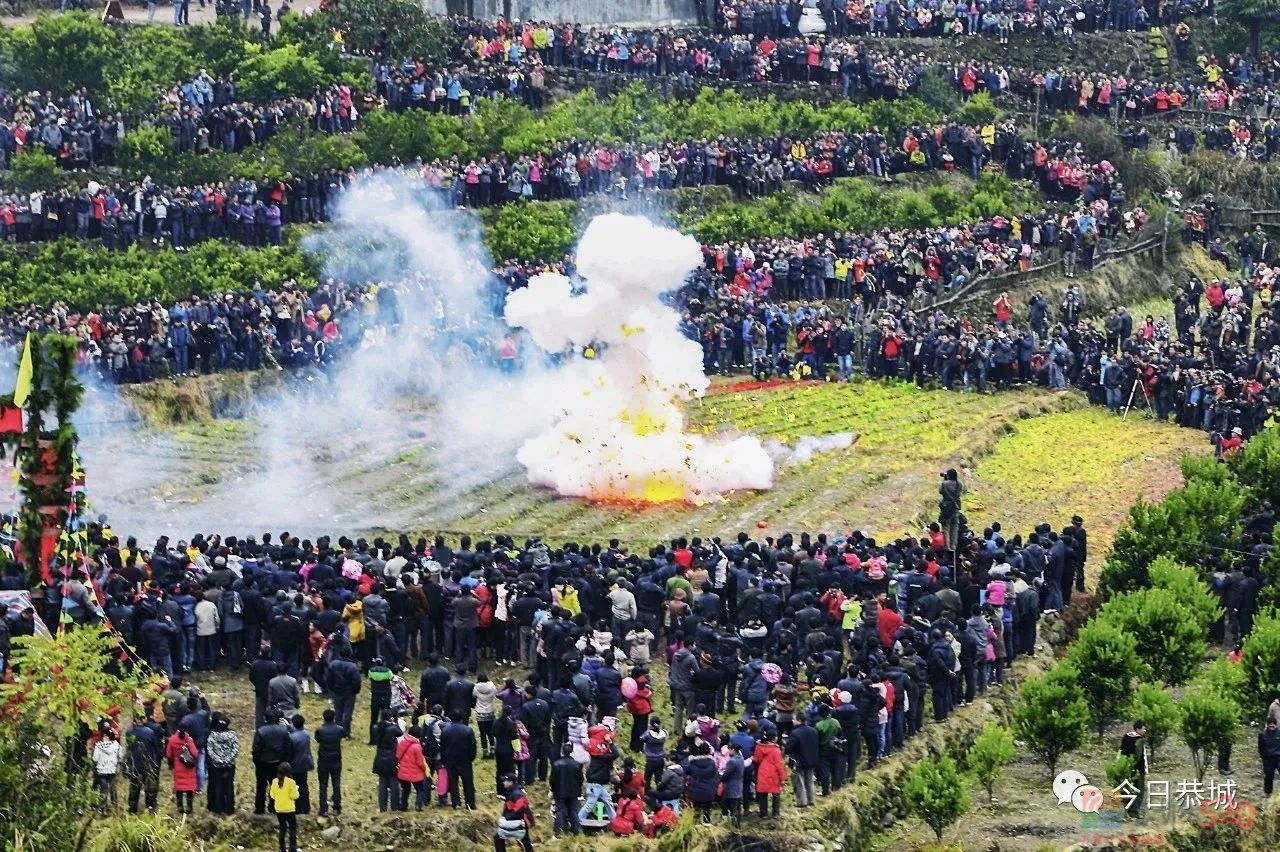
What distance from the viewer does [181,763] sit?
2862 centimetres

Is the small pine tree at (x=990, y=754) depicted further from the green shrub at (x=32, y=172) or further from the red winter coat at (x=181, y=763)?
the green shrub at (x=32, y=172)

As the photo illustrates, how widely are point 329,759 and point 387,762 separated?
2.26 feet

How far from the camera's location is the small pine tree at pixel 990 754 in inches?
1177

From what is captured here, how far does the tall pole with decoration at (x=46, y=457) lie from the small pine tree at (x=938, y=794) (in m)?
10.3

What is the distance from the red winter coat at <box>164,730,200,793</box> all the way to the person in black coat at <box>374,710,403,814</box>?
2037mm

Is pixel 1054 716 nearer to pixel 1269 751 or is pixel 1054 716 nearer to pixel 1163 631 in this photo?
pixel 1269 751

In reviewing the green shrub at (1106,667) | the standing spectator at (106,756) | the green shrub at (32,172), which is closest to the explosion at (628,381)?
the green shrub at (1106,667)

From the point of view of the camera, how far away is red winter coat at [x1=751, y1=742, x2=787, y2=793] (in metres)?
28.9

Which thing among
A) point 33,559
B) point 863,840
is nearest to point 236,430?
point 33,559

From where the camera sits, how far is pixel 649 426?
1682 inches

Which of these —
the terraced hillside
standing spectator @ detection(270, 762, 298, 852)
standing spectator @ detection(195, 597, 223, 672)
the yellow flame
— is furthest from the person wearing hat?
standing spectator @ detection(270, 762, 298, 852)

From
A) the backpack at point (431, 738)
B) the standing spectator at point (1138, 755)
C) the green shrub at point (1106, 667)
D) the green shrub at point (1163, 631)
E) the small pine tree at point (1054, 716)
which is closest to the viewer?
the backpack at point (431, 738)

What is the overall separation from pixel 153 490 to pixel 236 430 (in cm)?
410

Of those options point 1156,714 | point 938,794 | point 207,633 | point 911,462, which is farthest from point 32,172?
point 1156,714
